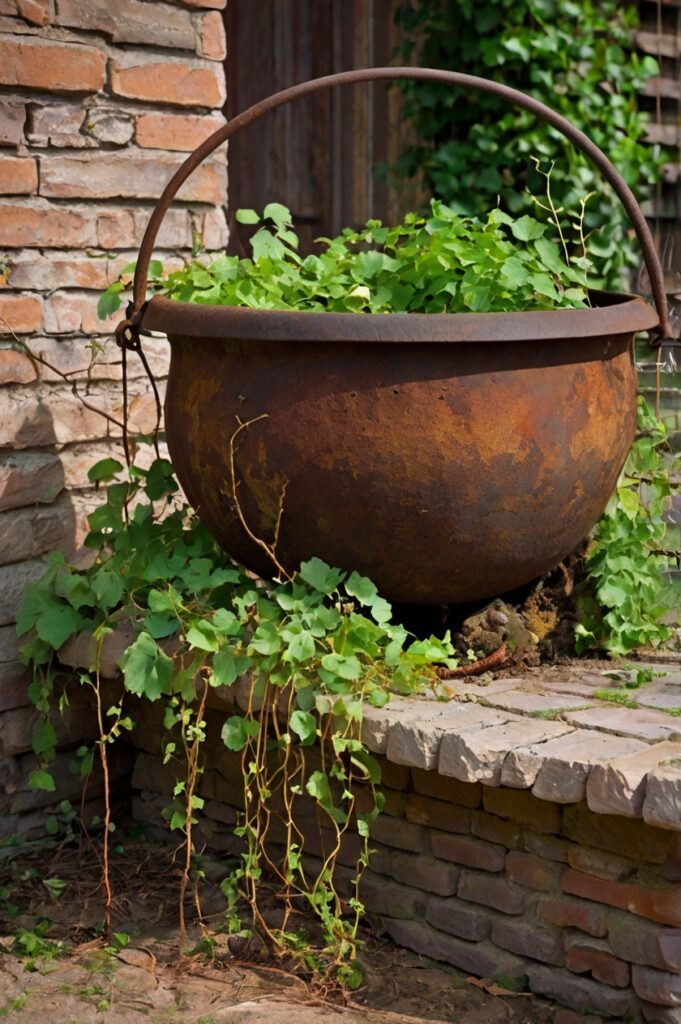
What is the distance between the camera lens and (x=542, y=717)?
2375 millimetres

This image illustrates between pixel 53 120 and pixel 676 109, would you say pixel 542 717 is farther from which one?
pixel 676 109

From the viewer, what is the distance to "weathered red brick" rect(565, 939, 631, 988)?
216cm

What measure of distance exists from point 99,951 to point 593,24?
3882mm

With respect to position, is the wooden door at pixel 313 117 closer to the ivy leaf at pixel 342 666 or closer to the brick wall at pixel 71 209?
the brick wall at pixel 71 209

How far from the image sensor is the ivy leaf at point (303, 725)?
2.29 m

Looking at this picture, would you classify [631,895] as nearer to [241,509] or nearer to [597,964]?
[597,964]

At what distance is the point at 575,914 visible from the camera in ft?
7.25

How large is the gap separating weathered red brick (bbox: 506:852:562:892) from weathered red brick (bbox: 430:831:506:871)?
0.02 metres

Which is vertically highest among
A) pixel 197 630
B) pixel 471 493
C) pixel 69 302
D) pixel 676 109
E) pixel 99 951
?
pixel 676 109

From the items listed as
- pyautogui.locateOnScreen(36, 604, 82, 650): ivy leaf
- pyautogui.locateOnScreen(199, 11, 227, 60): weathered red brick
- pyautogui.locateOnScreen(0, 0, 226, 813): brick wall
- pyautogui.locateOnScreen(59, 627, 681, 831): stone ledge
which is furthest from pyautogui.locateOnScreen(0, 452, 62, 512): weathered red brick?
pyautogui.locateOnScreen(199, 11, 227, 60): weathered red brick

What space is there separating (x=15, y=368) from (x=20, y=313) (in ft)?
0.38

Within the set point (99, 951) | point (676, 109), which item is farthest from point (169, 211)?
point (676, 109)

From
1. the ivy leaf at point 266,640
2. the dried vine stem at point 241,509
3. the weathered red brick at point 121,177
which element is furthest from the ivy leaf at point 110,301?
the ivy leaf at point 266,640

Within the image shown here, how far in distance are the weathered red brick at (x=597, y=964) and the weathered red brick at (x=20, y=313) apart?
1633 mm
